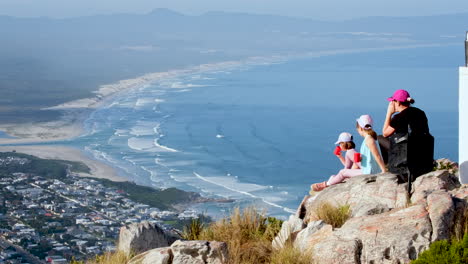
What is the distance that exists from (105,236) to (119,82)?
307 ft

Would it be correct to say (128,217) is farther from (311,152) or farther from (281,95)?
(281,95)

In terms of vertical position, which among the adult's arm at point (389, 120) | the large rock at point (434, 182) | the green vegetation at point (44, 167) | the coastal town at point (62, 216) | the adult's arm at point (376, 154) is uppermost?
the adult's arm at point (389, 120)

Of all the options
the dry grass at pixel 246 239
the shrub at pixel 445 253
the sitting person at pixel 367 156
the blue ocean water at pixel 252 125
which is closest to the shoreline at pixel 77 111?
the blue ocean water at pixel 252 125

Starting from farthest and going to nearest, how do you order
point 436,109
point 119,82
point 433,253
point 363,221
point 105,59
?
point 105,59 < point 119,82 < point 436,109 < point 363,221 < point 433,253

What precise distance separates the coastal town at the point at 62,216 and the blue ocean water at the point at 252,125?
3873 millimetres

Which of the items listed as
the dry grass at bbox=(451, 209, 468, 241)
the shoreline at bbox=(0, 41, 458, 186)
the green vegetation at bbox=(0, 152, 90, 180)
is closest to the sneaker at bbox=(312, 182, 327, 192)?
the dry grass at bbox=(451, 209, 468, 241)

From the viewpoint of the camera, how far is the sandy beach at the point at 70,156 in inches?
2185

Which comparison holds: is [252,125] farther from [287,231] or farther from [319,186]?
[287,231]

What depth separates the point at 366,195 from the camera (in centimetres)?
1016

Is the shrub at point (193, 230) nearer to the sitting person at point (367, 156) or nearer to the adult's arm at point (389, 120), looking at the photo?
the sitting person at point (367, 156)

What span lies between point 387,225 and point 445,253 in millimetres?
841

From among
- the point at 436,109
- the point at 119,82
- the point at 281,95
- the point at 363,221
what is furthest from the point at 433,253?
the point at 119,82

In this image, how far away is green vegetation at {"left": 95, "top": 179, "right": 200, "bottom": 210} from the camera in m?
45.4

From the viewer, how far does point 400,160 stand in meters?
10.2
